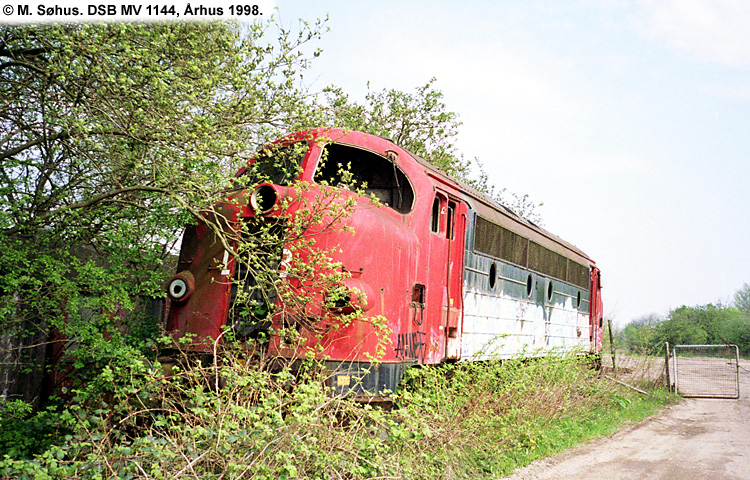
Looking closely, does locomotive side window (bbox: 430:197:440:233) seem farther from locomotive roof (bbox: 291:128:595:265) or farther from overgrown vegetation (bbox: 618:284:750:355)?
overgrown vegetation (bbox: 618:284:750:355)

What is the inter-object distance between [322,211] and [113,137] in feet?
8.35

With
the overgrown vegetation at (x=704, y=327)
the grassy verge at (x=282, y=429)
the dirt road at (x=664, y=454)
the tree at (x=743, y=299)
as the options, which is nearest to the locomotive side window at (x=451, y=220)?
the grassy verge at (x=282, y=429)

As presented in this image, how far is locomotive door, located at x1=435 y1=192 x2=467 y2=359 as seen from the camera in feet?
28.2

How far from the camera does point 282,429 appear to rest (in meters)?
5.36

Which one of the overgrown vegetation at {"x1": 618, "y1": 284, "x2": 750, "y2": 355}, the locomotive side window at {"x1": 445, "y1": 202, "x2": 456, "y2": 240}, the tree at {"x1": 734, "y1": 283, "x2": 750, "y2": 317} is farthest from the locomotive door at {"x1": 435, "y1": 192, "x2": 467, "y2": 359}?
the tree at {"x1": 734, "y1": 283, "x2": 750, "y2": 317}

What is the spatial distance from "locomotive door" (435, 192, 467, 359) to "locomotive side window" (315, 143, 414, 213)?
635mm

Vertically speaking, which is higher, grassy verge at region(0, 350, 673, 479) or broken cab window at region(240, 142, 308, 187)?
broken cab window at region(240, 142, 308, 187)

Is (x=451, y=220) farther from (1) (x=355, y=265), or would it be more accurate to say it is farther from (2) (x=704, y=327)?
(2) (x=704, y=327)

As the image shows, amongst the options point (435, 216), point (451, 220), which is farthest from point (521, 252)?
point (435, 216)

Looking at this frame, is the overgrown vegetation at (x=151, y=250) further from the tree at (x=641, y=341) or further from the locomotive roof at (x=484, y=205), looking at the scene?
the tree at (x=641, y=341)

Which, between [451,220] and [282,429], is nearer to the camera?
[282,429]

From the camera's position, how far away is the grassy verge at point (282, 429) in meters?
4.94

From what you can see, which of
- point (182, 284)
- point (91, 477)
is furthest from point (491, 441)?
point (91, 477)

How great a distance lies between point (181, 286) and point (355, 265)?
2.02 meters
